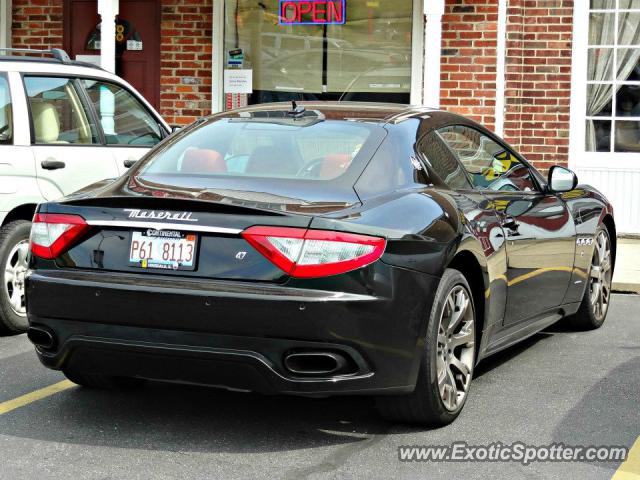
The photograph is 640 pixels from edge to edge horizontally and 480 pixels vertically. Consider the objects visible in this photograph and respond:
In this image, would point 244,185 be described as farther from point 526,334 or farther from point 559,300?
point 559,300

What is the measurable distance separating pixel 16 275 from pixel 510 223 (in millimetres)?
3292

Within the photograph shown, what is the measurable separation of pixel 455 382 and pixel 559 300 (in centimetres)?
A: 181

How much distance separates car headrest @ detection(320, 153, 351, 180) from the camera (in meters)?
5.09

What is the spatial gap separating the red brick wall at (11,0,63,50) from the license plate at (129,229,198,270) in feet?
33.4

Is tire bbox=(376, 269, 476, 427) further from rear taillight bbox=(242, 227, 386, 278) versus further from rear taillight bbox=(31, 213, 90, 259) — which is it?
rear taillight bbox=(31, 213, 90, 259)

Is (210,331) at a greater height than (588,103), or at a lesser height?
lesser

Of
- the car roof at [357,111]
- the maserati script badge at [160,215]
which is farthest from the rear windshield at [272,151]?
the maserati script badge at [160,215]

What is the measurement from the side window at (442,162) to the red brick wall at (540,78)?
745 centimetres

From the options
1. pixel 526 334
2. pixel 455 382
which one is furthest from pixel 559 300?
pixel 455 382

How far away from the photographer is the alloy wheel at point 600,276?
775 cm

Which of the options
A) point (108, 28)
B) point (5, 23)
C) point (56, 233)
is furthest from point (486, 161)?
point (5, 23)

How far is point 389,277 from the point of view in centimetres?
466

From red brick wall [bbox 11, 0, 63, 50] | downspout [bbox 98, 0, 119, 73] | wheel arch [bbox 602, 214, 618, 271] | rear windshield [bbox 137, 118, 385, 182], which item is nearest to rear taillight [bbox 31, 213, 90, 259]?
rear windshield [bbox 137, 118, 385, 182]

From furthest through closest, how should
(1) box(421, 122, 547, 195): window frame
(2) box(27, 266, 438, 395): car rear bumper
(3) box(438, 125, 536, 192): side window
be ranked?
1. (3) box(438, 125, 536, 192): side window
2. (1) box(421, 122, 547, 195): window frame
3. (2) box(27, 266, 438, 395): car rear bumper
